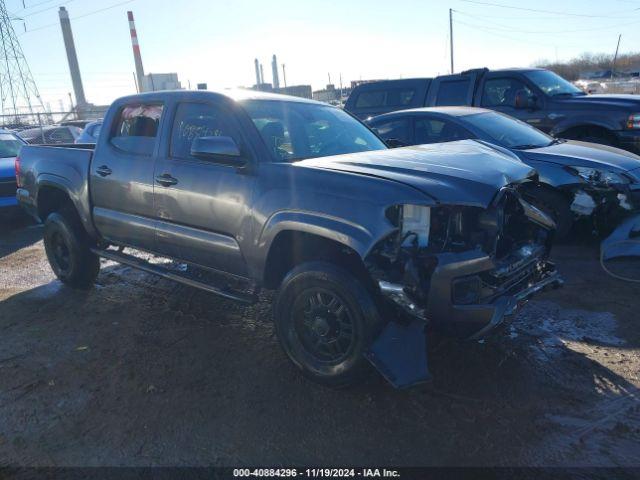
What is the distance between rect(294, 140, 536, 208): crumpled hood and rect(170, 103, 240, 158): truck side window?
2.93 ft

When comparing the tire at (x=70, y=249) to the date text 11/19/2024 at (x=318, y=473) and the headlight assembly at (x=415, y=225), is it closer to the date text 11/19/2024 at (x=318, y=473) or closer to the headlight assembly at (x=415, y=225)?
the date text 11/19/2024 at (x=318, y=473)

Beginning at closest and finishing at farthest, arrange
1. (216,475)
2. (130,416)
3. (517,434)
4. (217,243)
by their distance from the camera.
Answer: (216,475) → (517,434) → (130,416) → (217,243)

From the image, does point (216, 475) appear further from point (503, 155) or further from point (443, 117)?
point (443, 117)

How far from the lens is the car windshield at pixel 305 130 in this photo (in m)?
3.72

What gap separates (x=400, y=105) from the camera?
9.77 metres

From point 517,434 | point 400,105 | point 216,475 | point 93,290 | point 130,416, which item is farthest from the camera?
point 400,105

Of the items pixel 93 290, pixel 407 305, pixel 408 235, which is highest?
pixel 408 235

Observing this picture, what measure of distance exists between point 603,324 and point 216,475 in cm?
322

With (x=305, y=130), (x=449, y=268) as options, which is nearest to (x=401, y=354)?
(x=449, y=268)

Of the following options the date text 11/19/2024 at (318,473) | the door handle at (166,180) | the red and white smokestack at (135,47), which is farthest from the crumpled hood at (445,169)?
the red and white smokestack at (135,47)

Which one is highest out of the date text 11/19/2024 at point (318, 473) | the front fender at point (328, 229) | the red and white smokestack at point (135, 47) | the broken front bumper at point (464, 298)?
the red and white smokestack at point (135, 47)

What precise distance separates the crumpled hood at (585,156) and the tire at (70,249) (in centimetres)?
502

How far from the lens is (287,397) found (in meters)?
3.14

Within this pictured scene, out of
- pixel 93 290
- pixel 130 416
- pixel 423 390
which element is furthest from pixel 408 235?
pixel 93 290
